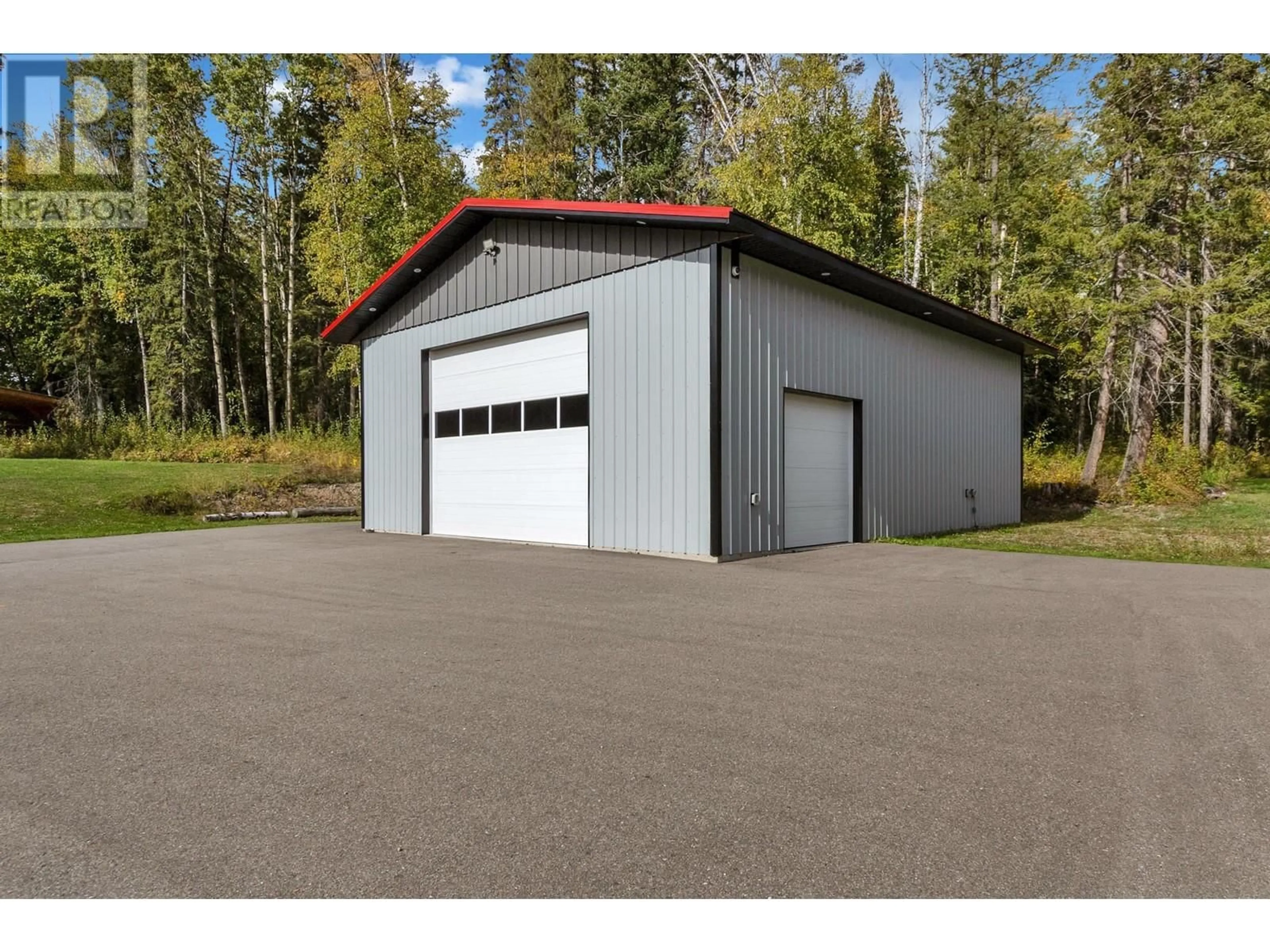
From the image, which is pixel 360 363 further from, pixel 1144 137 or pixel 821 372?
pixel 1144 137

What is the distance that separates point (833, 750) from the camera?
9.00 feet

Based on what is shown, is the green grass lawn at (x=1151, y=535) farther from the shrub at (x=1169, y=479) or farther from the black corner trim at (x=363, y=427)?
the black corner trim at (x=363, y=427)

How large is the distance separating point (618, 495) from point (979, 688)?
5.97 metres

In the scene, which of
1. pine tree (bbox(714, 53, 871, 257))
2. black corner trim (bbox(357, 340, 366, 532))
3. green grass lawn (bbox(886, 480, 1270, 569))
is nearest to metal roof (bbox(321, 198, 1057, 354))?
black corner trim (bbox(357, 340, 366, 532))

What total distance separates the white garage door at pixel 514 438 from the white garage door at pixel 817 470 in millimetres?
2745

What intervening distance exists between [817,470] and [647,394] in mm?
2786

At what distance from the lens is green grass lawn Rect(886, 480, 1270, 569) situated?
9.14 meters

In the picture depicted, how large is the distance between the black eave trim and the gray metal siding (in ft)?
2.78

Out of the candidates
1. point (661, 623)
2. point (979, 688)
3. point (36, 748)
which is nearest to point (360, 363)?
point (661, 623)

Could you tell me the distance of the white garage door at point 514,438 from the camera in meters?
9.77

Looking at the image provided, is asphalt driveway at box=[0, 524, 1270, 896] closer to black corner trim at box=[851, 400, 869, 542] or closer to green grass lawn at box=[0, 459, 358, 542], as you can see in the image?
black corner trim at box=[851, 400, 869, 542]

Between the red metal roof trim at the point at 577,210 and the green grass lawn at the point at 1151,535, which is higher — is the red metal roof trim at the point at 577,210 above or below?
above

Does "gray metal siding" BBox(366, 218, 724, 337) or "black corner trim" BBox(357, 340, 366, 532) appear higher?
"gray metal siding" BBox(366, 218, 724, 337)

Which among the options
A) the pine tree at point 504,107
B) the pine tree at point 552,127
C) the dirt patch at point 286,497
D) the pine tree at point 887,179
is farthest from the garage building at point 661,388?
the pine tree at point 504,107
